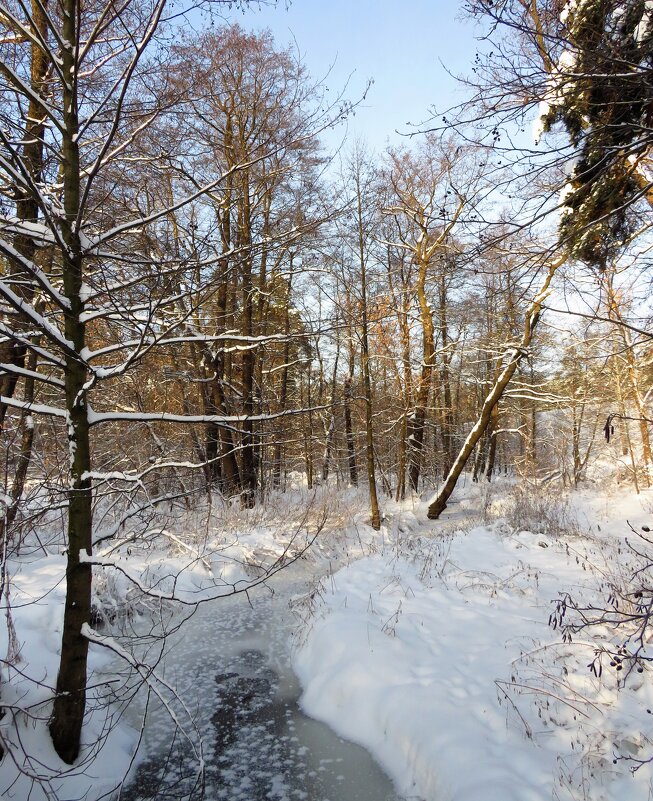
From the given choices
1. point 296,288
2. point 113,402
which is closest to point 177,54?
point 113,402

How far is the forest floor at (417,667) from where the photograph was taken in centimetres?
292

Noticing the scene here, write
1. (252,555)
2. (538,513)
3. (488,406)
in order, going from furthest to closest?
(488,406) → (538,513) → (252,555)

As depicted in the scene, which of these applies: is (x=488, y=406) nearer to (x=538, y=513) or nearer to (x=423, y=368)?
(x=423, y=368)

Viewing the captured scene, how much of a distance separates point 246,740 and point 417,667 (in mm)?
1617

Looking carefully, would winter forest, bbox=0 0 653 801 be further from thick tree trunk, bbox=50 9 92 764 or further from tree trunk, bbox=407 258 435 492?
tree trunk, bbox=407 258 435 492

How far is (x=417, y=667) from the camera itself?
421 centimetres

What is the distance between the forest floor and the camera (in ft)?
9.59

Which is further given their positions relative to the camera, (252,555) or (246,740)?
(252,555)

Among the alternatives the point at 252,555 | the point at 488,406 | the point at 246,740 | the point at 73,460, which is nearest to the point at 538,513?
the point at 488,406

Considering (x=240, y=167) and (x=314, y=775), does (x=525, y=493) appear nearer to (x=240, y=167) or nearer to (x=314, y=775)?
(x=314, y=775)

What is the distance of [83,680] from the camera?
303cm

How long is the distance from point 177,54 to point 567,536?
832 centimetres

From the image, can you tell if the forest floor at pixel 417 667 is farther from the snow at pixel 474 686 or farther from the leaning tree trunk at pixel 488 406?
the leaning tree trunk at pixel 488 406

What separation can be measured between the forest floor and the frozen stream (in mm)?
96
